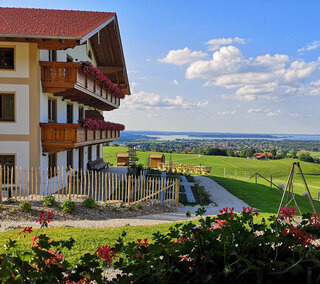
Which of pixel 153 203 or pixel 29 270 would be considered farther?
pixel 153 203

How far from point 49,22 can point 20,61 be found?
9.68 feet

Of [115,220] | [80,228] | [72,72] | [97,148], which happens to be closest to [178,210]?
[115,220]

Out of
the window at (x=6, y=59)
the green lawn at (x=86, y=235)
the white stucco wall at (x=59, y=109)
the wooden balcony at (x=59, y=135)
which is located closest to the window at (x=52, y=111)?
the white stucco wall at (x=59, y=109)

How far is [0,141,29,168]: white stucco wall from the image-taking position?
52.0ft

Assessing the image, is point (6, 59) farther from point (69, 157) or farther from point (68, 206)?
point (68, 206)

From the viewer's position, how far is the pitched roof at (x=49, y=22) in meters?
14.5

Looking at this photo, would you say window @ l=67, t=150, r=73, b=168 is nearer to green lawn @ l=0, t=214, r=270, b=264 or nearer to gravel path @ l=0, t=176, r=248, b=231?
gravel path @ l=0, t=176, r=248, b=231

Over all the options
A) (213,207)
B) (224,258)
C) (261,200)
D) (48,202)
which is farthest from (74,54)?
(224,258)

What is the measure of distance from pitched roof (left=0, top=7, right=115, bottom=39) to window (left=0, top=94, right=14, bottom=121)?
11.2 ft

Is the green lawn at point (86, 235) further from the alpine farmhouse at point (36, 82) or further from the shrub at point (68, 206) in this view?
the alpine farmhouse at point (36, 82)

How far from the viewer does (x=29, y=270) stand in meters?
2.58

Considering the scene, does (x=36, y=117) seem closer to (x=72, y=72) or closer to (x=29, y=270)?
(x=72, y=72)

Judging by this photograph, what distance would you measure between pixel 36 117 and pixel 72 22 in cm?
603

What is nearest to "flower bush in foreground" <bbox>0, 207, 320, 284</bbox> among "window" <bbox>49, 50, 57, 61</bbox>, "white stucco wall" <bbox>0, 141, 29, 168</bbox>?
"white stucco wall" <bbox>0, 141, 29, 168</bbox>
